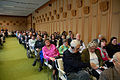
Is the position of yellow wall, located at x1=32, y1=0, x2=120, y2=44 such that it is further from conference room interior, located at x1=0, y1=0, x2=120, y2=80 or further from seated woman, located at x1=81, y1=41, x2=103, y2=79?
seated woman, located at x1=81, y1=41, x2=103, y2=79

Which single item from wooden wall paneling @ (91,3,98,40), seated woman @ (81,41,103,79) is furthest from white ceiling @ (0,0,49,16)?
seated woman @ (81,41,103,79)

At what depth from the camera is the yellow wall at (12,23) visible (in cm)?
2313

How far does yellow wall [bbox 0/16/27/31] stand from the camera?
2313 cm

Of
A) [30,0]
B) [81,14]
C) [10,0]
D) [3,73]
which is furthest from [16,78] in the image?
[10,0]

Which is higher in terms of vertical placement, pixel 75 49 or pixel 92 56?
pixel 75 49

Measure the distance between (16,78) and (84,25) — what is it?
16.6ft

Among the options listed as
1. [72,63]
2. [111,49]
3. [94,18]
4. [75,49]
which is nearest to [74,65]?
[72,63]

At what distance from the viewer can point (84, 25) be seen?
6.80m

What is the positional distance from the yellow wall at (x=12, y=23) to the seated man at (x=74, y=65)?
80.9 ft

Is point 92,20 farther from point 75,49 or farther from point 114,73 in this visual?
point 114,73

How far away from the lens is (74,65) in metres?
2.13

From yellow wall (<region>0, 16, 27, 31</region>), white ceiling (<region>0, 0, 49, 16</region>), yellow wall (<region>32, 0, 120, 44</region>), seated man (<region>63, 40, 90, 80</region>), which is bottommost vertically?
seated man (<region>63, 40, 90, 80</region>)

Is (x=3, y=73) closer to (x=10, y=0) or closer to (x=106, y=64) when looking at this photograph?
(x=106, y=64)

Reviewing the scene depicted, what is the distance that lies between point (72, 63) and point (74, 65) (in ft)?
0.20
